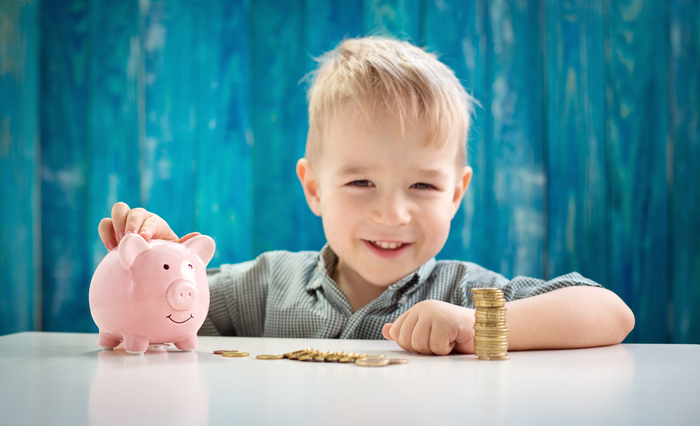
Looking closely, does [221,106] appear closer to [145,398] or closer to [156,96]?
[156,96]

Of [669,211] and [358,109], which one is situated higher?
[358,109]

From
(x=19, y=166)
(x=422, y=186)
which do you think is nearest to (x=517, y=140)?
(x=422, y=186)

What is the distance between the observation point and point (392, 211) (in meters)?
1.13

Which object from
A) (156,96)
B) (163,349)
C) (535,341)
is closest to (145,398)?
(163,349)

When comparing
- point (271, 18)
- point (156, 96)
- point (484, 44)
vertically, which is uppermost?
point (271, 18)

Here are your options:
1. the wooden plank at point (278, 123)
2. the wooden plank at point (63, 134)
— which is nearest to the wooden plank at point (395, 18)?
the wooden plank at point (278, 123)

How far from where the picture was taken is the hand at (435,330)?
2.37 ft

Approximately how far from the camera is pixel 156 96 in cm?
195

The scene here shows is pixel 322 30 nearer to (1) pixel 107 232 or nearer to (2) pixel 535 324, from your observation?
(1) pixel 107 232

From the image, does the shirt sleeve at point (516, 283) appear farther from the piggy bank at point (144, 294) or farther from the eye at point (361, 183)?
the piggy bank at point (144, 294)

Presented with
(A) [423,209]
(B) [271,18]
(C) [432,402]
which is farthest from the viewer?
(B) [271,18]

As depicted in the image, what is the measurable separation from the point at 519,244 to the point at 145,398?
1426mm

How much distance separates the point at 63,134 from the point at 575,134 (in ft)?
5.80

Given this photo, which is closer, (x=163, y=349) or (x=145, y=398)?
(x=145, y=398)
